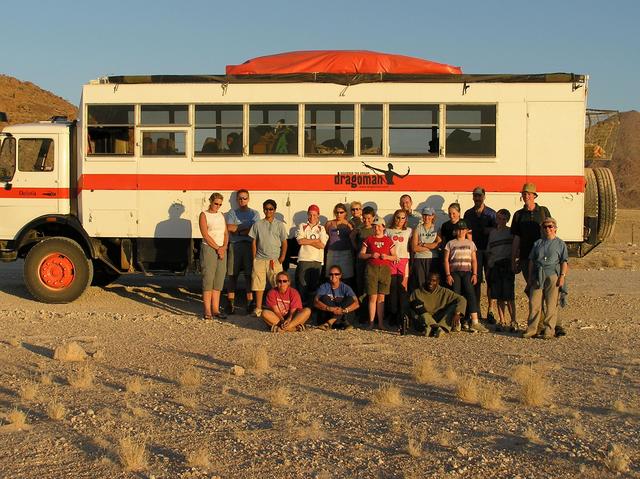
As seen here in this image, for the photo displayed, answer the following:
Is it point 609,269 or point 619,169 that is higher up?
point 619,169

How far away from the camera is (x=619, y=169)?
89375 millimetres

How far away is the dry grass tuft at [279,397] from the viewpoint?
7492 millimetres

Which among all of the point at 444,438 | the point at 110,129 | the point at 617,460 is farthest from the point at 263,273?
the point at 617,460

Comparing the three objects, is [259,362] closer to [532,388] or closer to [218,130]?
[532,388]

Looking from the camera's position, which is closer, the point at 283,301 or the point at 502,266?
the point at 283,301

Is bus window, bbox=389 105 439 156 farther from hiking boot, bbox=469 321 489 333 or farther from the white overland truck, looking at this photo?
hiking boot, bbox=469 321 489 333

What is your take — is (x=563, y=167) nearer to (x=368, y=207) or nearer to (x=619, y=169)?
(x=368, y=207)

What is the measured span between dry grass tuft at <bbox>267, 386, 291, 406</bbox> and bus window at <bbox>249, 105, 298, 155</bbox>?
19.9 ft

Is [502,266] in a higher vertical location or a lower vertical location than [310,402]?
higher

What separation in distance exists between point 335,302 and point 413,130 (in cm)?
323

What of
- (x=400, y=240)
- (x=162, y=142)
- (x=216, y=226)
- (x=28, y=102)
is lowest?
(x=400, y=240)

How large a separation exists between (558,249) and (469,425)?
4.61 meters

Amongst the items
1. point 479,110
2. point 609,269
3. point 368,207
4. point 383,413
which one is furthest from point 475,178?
point 609,269

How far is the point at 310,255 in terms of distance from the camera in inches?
481
